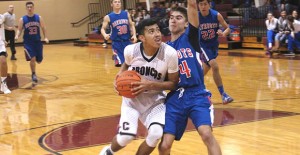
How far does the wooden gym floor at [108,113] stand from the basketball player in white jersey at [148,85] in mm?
1085

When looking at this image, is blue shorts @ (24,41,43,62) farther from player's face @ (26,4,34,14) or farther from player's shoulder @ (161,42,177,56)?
player's shoulder @ (161,42,177,56)

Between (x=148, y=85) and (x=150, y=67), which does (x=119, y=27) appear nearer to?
(x=150, y=67)

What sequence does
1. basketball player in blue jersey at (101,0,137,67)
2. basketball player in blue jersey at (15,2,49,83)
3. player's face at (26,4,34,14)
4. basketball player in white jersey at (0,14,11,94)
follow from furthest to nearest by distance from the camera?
1. basketball player in blue jersey at (15,2,49,83)
2. player's face at (26,4,34,14)
3. basketball player in white jersey at (0,14,11,94)
4. basketball player in blue jersey at (101,0,137,67)

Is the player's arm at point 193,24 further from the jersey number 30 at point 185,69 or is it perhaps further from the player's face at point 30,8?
the player's face at point 30,8

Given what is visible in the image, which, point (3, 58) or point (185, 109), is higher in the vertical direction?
point (185, 109)

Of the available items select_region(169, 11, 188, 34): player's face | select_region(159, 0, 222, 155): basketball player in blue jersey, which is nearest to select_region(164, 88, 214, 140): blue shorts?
select_region(159, 0, 222, 155): basketball player in blue jersey

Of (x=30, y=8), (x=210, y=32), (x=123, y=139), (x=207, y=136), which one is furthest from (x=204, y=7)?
(x=30, y=8)

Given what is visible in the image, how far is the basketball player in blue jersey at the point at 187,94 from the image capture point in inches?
192

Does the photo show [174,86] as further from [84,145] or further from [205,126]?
[84,145]

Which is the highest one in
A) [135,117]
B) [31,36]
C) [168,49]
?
[168,49]

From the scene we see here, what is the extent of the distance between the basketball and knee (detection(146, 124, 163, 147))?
0.35 metres

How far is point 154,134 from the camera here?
494 cm

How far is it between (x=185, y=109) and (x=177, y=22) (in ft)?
2.79

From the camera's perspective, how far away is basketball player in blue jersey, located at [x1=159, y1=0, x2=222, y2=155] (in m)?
4.87
